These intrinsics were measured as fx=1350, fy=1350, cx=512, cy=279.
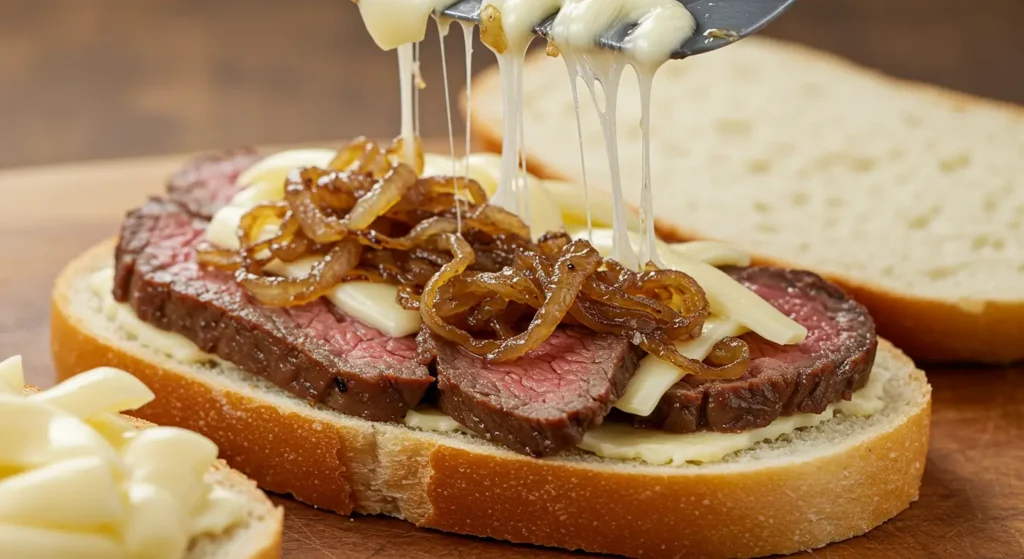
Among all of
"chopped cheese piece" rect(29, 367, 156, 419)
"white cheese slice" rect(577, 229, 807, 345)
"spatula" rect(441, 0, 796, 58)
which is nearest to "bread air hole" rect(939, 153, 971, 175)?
"white cheese slice" rect(577, 229, 807, 345)

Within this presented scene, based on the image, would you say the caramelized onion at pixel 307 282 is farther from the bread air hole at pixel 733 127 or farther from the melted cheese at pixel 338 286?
the bread air hole at pixel 733 127

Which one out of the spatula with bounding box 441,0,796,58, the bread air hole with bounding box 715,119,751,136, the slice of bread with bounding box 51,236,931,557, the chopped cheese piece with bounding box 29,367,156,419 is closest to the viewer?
the chopped cheese piece with bounding box 29,367,156,419

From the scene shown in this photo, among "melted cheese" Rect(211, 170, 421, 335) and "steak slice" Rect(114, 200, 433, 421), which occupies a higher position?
"melted cheese" Rect(211, 170, 421, 335)

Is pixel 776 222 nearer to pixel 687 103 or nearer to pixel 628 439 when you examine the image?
pixel 687 103

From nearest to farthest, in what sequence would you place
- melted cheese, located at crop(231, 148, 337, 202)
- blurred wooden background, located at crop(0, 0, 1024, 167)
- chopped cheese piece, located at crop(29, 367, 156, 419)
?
chopped cheese piece, located at crop(29, 367, 156, 419), melted cheese, located at crop(231, 148, 337, 202), blurred wooden background, located at crop(0, 0, 1024, 167)

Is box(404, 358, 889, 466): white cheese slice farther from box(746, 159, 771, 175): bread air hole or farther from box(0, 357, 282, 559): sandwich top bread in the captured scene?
box(746, 159, 771, 175): bread air hole

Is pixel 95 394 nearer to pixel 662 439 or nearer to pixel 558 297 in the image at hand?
pixel 558 297

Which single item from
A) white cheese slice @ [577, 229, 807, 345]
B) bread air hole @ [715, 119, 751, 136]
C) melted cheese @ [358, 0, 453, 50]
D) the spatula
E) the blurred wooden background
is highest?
the spatula

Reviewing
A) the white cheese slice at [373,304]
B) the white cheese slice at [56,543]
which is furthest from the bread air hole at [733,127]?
the white cheese slice at [56,543]
